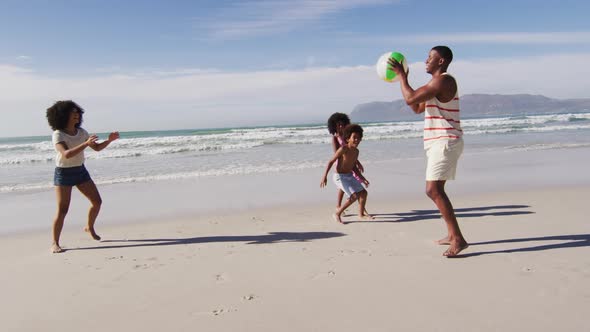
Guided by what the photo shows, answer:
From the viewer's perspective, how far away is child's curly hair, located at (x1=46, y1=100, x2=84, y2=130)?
183 inches

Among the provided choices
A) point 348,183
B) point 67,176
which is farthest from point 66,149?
point 348,183

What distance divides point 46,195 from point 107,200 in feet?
5.81

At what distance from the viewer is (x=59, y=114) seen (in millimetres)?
4656

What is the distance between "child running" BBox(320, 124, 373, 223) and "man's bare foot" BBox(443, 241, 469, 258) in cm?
185

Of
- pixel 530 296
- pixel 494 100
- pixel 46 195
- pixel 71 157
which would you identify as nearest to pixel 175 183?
pixel 46 195

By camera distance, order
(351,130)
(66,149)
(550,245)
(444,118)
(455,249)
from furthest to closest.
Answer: (351,130) → (66,149) → (550,245) → (455,249) → (444,118)

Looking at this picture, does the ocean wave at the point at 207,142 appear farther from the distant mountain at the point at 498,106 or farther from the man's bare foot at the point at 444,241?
the distant mountain at the point at 498,106

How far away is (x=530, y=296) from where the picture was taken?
9.79 ft

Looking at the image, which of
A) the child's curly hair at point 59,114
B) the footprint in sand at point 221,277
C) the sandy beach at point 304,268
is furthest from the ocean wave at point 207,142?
the footprint in sand at point 221,277

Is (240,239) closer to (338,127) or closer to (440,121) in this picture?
(338,127)

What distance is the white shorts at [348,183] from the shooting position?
19.1 ft

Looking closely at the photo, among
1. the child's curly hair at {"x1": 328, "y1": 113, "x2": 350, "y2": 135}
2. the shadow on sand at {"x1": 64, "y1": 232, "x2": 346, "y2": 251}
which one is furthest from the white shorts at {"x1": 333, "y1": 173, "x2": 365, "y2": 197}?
the shadow on sand at {"x1": 64, "y1": 232, "x2": 346, "y2": 251}

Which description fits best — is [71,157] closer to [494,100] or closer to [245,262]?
[245,262]

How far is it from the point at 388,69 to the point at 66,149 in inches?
144
